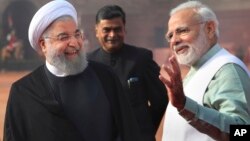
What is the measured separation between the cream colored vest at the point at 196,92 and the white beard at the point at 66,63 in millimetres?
510

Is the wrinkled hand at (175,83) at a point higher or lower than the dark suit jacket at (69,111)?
higher

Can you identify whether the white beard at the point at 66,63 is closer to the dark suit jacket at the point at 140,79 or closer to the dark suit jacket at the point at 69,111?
the dark suit jacket at the point at 69,111

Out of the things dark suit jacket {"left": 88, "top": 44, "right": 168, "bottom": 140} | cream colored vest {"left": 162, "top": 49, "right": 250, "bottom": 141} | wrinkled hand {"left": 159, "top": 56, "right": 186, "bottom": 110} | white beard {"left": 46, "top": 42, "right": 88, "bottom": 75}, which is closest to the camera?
wrinkled hand {"left": 159, "top": 56, "right": 186, "bottom": 110}

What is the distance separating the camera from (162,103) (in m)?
3.58

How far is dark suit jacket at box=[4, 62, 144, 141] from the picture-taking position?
7.36 feet

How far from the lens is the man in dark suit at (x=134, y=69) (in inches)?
134

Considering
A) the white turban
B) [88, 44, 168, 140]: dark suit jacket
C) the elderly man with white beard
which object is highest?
the white turban

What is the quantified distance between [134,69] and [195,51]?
1.11 m

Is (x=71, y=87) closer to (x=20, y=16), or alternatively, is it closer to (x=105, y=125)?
(x=105, y=125)

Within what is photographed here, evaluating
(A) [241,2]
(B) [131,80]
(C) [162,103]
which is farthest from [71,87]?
(A) [241,2]

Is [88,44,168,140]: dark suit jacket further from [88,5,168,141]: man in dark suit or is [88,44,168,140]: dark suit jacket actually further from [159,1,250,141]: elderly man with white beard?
[159,1,250,141]: elderly man with white beard

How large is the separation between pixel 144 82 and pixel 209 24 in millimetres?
1154

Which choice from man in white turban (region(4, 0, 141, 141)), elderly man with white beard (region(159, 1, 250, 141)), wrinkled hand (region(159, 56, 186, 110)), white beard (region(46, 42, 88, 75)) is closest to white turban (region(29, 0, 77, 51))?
man in white turban (region(4, 0, 141, 141))

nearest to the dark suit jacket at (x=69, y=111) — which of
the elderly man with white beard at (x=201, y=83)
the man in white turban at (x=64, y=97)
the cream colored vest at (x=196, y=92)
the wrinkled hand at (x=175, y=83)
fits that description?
the man in white turban at (x=64, y=97)
